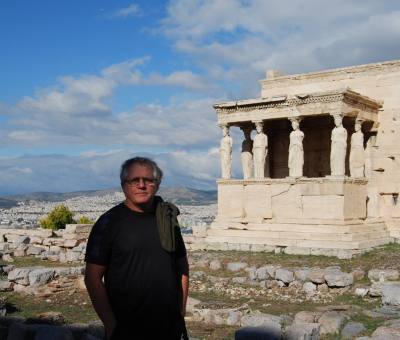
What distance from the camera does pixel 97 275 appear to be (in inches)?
171

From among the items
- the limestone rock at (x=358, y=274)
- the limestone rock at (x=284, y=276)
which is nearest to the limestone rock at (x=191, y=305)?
the limestone rock at (x=284, y=276)

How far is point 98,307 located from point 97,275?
222 millimetres

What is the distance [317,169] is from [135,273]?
1756 cm

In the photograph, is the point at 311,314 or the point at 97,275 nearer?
the point at 97,275

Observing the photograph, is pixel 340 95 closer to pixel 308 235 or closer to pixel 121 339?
pixel 308 235

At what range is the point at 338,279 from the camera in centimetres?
1286

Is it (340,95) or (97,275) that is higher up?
(340,95)

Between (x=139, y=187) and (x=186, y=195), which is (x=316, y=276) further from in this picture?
(x=186, y=195)

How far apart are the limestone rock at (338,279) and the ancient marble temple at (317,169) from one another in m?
3.58

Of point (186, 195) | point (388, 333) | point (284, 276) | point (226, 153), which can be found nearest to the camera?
point (388, 333)

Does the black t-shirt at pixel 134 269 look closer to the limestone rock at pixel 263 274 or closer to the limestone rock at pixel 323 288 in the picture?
the limestone rock at pixel 323 288

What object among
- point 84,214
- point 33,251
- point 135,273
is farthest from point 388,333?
point 84,214

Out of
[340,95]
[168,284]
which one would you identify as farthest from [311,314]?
[340,95]

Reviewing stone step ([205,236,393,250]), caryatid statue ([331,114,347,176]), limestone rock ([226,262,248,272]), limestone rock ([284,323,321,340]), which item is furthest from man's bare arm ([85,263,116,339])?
caryatid statue ([331,114,347,176])
